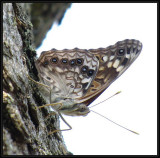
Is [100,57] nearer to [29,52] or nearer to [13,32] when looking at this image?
[29,52]

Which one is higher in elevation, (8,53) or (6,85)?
(8,53)

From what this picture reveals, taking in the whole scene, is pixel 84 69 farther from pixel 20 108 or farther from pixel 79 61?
pixel 20 108

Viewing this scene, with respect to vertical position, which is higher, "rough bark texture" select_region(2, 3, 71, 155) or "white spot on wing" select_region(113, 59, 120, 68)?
"white spot on wing" select_region(113, 59, 120, 68)

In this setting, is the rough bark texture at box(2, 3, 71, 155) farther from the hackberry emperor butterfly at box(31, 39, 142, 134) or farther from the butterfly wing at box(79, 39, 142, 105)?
the butterfly wing at box(79, 39, 142, 105)

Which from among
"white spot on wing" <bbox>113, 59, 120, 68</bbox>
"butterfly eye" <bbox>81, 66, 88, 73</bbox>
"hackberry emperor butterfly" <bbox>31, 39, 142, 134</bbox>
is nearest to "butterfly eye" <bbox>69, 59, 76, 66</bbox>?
"hackberry emperor butterfly" <bbox>31, 39, 142, 134</bbox>

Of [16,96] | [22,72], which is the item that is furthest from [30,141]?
[22,72]

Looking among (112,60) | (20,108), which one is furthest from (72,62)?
(20,108)
